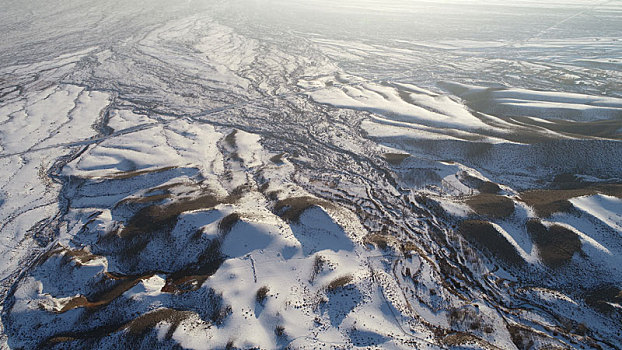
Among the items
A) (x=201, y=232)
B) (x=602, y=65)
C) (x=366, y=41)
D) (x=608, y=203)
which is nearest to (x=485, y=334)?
(x=608, y=203)

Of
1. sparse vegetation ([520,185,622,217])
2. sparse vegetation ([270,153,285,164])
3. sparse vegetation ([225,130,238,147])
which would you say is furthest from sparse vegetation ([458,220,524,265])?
sparse vegetation ([225,130,238,147])

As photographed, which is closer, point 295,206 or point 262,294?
point 262,294

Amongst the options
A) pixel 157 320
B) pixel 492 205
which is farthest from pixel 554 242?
pixel 157 320

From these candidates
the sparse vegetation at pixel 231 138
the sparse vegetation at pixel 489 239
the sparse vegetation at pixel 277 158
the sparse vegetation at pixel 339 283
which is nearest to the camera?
the sparse vegetation at pixel 339 283

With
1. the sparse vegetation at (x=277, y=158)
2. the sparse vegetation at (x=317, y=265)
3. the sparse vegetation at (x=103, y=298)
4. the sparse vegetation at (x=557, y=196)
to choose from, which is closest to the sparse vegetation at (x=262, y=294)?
the sparse vegetation at (x=317, y=265)

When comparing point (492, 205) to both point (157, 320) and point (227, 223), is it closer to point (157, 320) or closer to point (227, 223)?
point (227, 223)

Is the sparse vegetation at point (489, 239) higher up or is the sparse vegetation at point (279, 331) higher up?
the sparse vegetation at point (489, 239)

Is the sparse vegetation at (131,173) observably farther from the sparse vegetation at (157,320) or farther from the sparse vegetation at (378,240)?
the sparse vegetation at (378,240)

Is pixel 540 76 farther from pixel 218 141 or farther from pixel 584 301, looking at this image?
pixel 218 141
